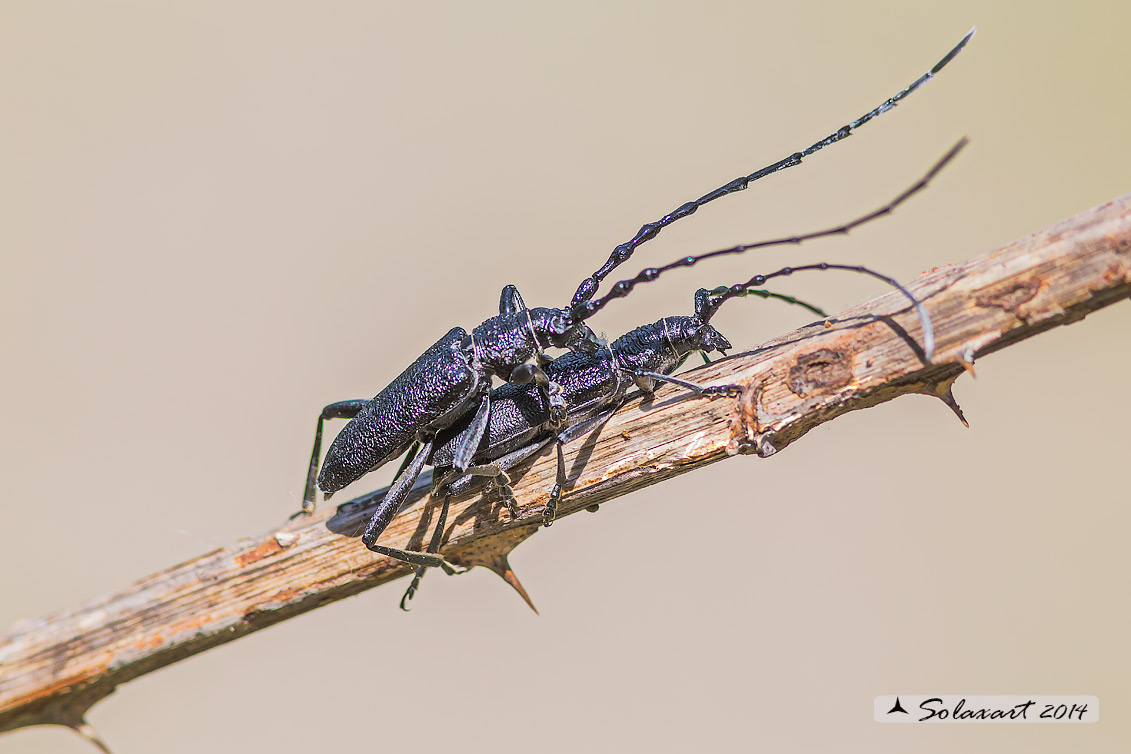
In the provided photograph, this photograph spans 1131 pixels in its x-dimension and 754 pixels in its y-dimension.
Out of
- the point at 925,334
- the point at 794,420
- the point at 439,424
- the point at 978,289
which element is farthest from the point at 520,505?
the point at 978,289

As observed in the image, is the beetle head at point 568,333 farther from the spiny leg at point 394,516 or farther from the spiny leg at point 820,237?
the spiny leg at point 394,516

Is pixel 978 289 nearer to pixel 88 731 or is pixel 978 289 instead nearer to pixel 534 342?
pixel 534 342

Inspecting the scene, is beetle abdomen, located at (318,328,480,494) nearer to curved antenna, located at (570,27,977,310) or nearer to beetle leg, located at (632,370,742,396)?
curved antenna, located at (570,27,977,310)

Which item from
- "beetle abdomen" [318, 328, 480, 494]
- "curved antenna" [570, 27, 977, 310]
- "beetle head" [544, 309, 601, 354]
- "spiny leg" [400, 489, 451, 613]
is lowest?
"spiny leg" [400, 489, 451, 613]

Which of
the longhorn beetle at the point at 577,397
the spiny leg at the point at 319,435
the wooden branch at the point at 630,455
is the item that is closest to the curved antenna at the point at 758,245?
the longhorn beetle at the point at 577,397

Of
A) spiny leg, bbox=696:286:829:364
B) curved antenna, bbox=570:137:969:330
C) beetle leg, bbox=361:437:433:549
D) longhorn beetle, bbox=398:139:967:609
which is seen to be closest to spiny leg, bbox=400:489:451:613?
longhorn beetle, bbox=398:139:967:609
